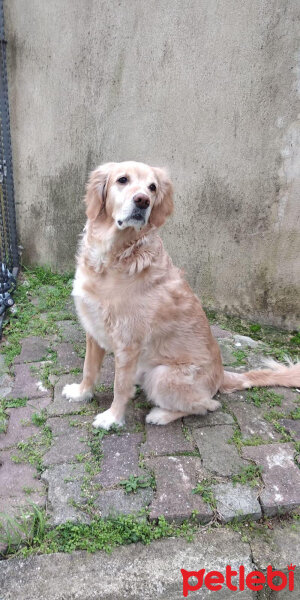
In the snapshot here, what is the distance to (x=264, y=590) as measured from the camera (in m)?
1.92

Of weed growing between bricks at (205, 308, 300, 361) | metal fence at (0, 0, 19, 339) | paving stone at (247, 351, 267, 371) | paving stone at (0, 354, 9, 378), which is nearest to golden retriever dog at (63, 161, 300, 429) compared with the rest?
paving stone at (0, 354, 9, 378)

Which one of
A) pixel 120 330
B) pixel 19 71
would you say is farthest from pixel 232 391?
pixel 19 71

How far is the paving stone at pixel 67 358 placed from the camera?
3266 mm

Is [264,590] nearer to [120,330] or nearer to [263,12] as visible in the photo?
[120,330]

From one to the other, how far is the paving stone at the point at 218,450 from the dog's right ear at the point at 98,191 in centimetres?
152

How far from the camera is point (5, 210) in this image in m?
4.21

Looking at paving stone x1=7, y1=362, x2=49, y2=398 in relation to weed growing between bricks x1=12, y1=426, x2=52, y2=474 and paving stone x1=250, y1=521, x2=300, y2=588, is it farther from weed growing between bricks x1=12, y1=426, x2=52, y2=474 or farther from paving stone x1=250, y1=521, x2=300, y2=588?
paving stone x1=250, y1=521, x2=300, y2=588

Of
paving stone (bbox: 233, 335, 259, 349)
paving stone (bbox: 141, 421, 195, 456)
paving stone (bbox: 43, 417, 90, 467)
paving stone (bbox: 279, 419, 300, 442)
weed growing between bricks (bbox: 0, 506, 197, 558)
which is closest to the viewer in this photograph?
weed growing between bricks (bbox: 0, 506, 197, 558)

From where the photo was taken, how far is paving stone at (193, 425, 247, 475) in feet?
8.07

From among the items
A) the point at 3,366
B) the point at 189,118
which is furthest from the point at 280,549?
the point at 189,118

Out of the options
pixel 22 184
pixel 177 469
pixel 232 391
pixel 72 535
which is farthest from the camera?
pixel 22 184

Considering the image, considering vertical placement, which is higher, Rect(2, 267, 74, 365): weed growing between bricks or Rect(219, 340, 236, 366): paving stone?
Rect(2, 267, 74, 365): weed growing between bricks

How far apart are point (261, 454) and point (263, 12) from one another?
10.7ft

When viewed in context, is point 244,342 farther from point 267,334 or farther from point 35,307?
point 35,307
